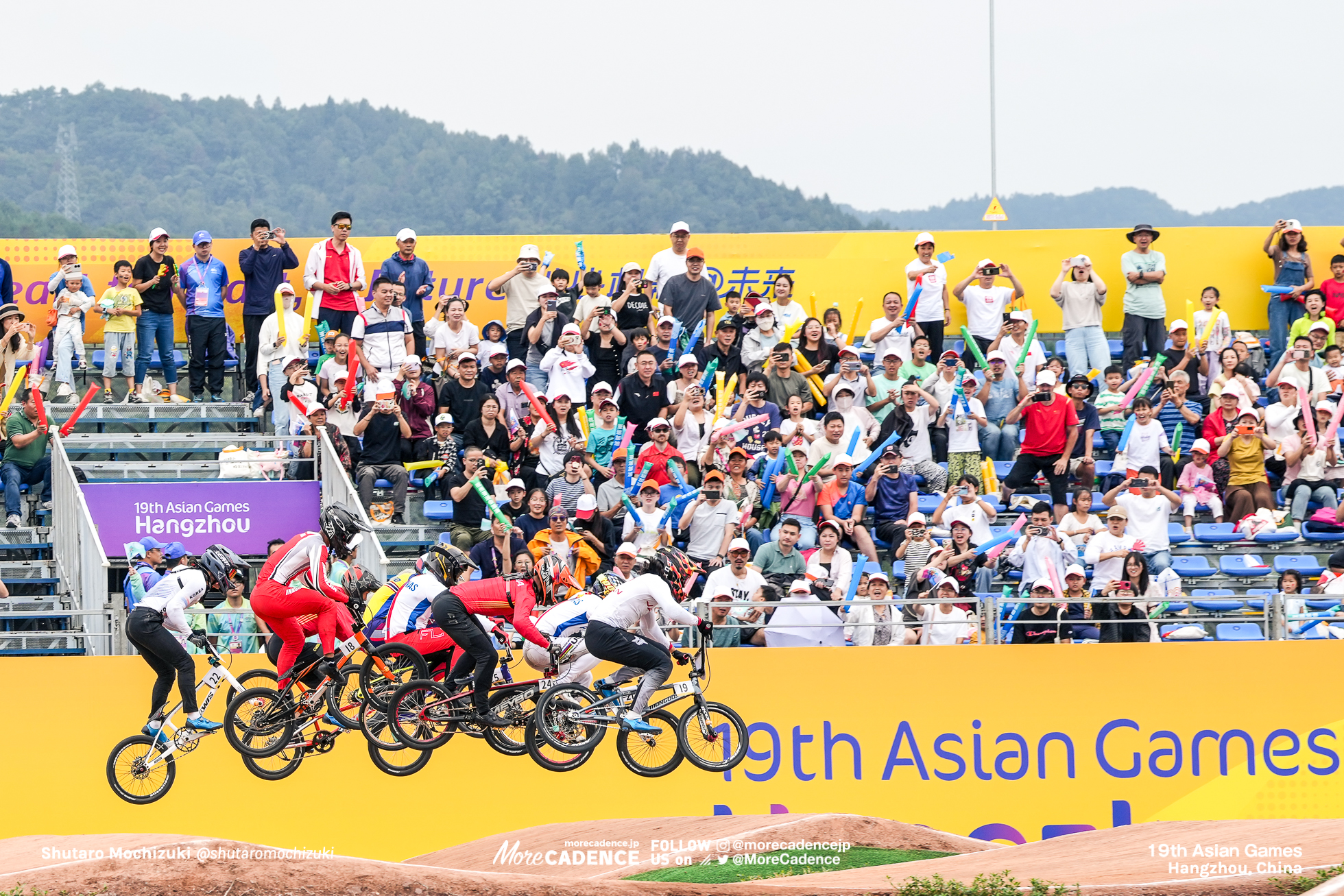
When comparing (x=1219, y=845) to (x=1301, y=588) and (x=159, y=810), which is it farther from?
(x=159, y=810)

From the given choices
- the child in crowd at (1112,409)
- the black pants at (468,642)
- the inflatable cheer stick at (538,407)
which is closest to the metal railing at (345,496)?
the black pants at (468,642)

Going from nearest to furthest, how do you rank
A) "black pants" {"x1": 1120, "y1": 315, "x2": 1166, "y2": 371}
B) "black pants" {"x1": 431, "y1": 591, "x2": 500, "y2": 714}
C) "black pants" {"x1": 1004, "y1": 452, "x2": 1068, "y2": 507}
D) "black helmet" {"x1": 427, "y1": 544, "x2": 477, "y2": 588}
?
"black pants" {"x1": 431, "y1": 591, "x2": 500, "y2": 714} → "black helmet" {"x1": 427, "y1": 544, "x2": 477, "y2": 588} → "black pants" {"x1": 1004, "y1": 452, "x2": 1068, "y2": 507} → "black pants" {"x1": 1120, "y1": 315, "x2": 1166, "y2": 371}

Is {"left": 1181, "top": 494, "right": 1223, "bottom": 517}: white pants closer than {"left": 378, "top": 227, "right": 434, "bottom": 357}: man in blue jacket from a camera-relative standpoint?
Yes

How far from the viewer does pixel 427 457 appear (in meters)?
17.4

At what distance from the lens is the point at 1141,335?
807 inches

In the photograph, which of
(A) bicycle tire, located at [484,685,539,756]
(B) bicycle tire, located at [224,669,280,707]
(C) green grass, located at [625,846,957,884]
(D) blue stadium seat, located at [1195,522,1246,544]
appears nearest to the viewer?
(A) bicycle tire, located at [484,685,539,756]

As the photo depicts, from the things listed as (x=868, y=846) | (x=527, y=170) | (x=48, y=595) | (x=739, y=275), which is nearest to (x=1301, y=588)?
(x=868, y=846)

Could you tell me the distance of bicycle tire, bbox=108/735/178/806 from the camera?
15242 millimetres

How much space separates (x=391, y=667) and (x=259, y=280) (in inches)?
252

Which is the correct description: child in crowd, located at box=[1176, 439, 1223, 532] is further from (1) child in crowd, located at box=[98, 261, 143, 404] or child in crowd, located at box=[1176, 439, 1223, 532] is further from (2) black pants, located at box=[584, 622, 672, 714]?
(1) child in crowd, located at box=[98, 261, 143, 404]

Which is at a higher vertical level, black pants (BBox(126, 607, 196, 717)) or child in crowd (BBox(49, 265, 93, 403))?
child in crowd (BBox(49, 265, 93, 403))

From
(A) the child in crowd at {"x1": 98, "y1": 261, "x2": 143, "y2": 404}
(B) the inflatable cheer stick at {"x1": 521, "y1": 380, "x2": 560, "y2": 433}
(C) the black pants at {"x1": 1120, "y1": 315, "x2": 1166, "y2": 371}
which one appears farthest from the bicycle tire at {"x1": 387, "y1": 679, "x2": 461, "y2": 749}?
(C) the black pants at {"x1": 1120, "y1": 315, "x2": 1166, "y2": 371}

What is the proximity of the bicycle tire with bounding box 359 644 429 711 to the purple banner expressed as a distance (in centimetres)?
274

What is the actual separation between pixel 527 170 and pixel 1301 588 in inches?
2943
